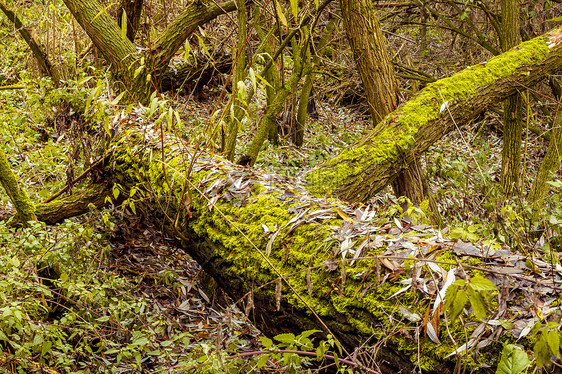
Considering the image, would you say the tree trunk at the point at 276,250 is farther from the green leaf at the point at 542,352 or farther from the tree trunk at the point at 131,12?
the tree trunk at the point at 131,12

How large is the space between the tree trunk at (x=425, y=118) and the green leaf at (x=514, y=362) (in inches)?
78.3

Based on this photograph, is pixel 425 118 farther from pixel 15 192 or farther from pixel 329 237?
pixel 15 192

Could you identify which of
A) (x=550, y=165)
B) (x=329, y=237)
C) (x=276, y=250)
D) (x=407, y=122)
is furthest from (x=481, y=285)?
(x=550, y=165)

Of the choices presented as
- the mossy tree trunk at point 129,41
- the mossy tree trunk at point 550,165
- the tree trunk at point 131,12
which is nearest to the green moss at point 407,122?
the mossy tree trunk at point 550,165

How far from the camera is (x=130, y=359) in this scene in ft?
9.04

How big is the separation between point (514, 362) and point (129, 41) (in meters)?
3.99

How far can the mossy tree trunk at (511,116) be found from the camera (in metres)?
4.96

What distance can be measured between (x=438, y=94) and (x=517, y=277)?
2485 millimetres

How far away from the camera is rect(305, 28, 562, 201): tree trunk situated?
11.1 ft

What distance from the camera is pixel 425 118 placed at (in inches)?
143

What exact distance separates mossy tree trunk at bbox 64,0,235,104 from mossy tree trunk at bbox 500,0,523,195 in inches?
129

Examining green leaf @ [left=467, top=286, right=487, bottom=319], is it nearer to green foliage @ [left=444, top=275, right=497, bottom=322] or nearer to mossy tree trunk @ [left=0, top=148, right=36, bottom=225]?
green foliage @ [left=444, top=275, right=497, bottom=322]

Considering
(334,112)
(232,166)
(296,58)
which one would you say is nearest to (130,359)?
(232,166)

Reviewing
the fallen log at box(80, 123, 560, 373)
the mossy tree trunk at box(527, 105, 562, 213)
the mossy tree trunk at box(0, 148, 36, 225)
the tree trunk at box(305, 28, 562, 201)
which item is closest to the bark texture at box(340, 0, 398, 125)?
the tree trunk at box(305, 28, 562, 201)
